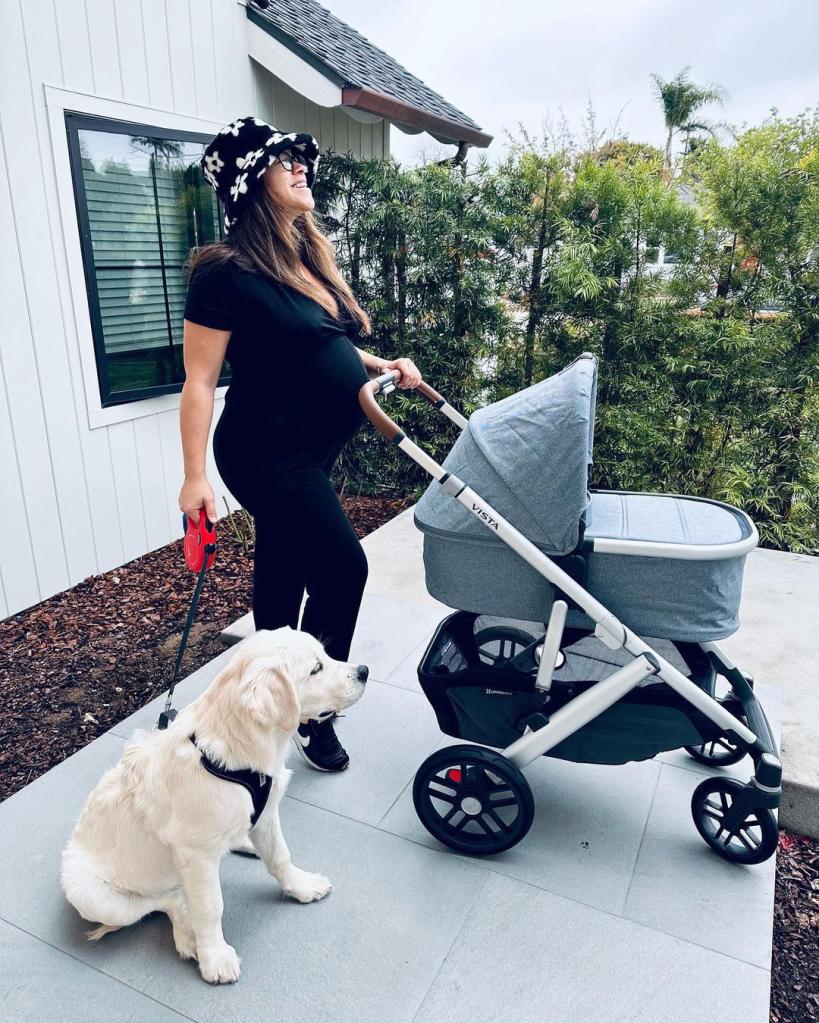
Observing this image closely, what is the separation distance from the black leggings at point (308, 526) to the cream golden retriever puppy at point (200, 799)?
0.45 m

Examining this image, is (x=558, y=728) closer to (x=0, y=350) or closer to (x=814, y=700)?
(x=814, y=700)

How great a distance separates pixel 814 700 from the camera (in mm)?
2760

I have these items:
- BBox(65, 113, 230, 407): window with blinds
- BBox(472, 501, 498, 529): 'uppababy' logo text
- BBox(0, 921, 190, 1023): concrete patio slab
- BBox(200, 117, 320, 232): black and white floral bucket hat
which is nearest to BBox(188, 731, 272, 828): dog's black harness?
BBox(0, 921, 190, 1023): concrete patio slab

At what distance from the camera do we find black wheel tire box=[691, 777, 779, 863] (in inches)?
74.4

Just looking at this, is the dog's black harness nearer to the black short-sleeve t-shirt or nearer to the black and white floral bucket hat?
the black short-sleeve t-shirt

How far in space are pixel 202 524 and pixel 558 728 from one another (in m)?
1.14

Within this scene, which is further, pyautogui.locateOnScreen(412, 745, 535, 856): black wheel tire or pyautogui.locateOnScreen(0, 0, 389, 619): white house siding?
pyautogui.locateOnScreen(0, 0, 389, 619): white house siding

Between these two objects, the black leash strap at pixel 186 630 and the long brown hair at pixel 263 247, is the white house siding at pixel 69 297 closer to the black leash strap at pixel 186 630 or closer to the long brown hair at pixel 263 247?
the black leash strap at pixel 186 630

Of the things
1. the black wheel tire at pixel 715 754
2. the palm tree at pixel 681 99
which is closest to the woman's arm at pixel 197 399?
the black wheel tire at pixel 715 754

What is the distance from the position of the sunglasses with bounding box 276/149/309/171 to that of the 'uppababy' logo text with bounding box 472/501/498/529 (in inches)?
42.8

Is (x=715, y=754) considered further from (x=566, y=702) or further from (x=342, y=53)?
(x=342, y=53)

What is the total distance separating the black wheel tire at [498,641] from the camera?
237 cm

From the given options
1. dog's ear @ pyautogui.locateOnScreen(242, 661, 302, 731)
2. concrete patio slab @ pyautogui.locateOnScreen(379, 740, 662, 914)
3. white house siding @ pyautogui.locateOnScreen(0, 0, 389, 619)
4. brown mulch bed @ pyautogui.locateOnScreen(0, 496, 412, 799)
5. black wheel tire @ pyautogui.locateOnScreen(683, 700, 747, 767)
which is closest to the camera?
dog's ear @ pyautogui.locateOnScreen(242, 661, 302, 731)

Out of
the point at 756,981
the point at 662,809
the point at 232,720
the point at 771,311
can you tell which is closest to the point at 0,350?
the point at 232,720
